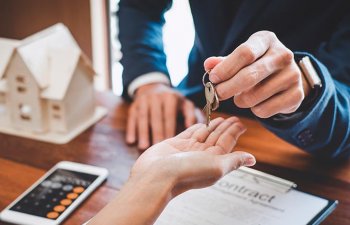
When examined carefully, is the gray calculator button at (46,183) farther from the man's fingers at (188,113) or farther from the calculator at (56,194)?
the man's fingers at (188,113)

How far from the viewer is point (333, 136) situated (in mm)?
1013

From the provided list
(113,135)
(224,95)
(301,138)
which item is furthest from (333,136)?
(113,135)

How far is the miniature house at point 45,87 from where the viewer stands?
113cm

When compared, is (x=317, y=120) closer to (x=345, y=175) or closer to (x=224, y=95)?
(x=345, y=175)

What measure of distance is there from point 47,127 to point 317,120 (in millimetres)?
656

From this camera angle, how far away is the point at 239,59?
0.73 meters

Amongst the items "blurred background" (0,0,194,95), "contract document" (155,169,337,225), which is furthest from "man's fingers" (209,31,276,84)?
"blurred background" (0,0,194,95)

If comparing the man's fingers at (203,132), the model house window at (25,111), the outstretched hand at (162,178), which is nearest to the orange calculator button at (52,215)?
the outstretched hand at (162,178)

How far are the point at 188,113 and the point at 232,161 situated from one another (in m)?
0.47

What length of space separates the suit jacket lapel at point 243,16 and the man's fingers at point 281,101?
46 cm

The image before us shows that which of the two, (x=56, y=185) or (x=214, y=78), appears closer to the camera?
(x=214, y=78)

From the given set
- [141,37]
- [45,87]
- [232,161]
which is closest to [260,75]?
[232,161]

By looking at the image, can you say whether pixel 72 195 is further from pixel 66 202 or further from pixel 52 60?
pixel 52 60

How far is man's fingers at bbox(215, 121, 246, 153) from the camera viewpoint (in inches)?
34.4
